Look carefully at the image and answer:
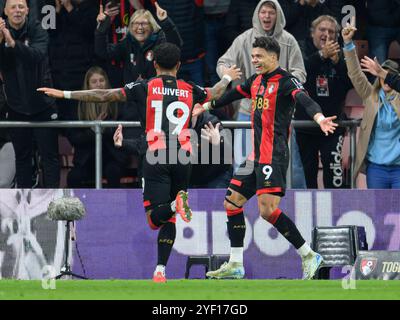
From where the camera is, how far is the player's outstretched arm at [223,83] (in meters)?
14.4

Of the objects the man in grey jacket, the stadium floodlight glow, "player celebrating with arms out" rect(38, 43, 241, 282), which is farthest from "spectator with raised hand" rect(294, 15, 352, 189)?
"player celebrating with arms out" rect(38, 43, 241, 282)

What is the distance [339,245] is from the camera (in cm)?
1505

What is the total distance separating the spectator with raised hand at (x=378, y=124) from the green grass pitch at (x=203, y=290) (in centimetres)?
273

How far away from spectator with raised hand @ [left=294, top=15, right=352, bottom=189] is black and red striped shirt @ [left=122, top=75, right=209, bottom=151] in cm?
285

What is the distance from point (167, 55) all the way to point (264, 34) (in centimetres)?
269

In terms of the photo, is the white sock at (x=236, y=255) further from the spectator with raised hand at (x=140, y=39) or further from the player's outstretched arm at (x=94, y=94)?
the spectator with raised hand at (x=140, y=39)

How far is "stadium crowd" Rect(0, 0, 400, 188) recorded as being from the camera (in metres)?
16.0

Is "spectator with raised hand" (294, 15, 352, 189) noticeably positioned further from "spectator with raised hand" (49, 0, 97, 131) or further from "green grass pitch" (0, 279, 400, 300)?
"green grass pitch" (0, 279, 400, 300)

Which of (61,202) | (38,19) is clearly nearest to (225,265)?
(61,202)

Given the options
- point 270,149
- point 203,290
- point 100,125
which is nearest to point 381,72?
point 270,149

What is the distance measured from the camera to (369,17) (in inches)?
678

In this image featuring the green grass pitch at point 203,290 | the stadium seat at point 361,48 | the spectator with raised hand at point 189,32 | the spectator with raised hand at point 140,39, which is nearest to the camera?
the green grass pitch at point 203,290

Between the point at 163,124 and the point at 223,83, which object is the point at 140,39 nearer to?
the point at 223,83

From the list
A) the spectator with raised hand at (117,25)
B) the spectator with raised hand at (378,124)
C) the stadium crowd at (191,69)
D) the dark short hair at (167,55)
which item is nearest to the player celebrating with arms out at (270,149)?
the dark short hair at (167,55)
